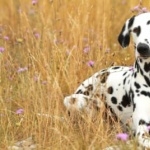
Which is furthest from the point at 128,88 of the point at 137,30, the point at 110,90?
the point at 137,30

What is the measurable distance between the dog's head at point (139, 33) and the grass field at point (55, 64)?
1.26 ft

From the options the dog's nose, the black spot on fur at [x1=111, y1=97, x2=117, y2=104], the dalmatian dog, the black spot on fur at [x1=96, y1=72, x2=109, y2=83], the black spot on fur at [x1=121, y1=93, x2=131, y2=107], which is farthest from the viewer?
the black spot on fur at [x1=96, y1=72, x2=109, y2=83]

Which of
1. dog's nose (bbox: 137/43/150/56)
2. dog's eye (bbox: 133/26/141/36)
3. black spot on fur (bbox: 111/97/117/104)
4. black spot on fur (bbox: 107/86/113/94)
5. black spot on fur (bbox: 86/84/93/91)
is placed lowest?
A: black spot on fur (bbox: 111/97/117/104)

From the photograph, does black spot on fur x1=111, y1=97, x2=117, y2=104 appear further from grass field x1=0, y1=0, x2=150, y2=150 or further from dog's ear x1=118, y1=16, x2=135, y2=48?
dog's ear x1=118, y1=16, x2=135, y2=48

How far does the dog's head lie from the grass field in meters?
0.39

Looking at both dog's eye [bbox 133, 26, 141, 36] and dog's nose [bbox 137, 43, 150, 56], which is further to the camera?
dog's eye [bbox 133, 26, 141, 36]

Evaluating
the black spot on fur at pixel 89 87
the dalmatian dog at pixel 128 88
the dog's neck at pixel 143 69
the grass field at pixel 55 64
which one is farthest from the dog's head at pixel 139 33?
the black spot on fur at pixel 89 87

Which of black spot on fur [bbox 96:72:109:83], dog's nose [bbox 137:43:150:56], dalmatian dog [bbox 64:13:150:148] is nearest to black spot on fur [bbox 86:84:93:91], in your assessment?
dalmatian dog [bbox 64:13:150:148]

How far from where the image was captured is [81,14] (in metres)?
6.40

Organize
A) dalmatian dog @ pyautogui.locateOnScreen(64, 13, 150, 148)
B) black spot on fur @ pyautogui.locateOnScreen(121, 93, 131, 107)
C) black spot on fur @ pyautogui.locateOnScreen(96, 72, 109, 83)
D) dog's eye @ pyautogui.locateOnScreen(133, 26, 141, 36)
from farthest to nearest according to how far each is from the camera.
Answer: black spot on fur @ pyautogui.locateOnScreen(96, 72, 109, 83) < black spot on fur @ pyautogui.locateOnScreen(121, 93, 131, 107) < dog's eye @ pyautogui.locateOnScreen(133, 26, 141, 36) < dalmatian dog @ pyautogui.locateOnScreen(64, 13, 150, 148)

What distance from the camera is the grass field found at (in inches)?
175

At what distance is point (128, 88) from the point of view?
16.0ft

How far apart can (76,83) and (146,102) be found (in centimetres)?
112

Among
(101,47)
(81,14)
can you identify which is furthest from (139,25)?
(81,14)
